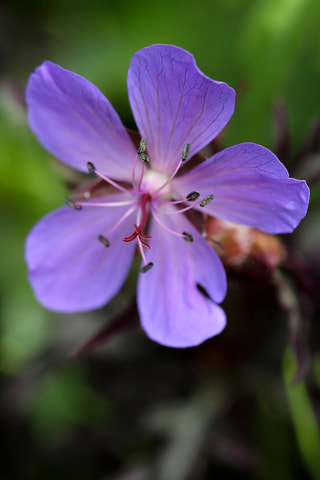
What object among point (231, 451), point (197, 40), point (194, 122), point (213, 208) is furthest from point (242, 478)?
point (197, 40)

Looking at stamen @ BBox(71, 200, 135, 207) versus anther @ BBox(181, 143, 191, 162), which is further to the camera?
stamen @ BBox(71, 200, 135, 207)

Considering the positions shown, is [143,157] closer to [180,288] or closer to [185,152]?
[185,152]

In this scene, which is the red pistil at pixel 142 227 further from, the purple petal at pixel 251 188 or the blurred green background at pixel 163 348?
the blurred green background at pixel 163 348

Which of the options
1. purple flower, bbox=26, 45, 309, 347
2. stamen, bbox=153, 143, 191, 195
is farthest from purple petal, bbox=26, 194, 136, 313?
stamen, bbox=153, 143, 191, 195

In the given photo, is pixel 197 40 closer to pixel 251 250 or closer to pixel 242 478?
pixel 251 250

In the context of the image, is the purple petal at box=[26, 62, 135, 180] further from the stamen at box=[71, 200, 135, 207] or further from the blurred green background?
the blurred green background
